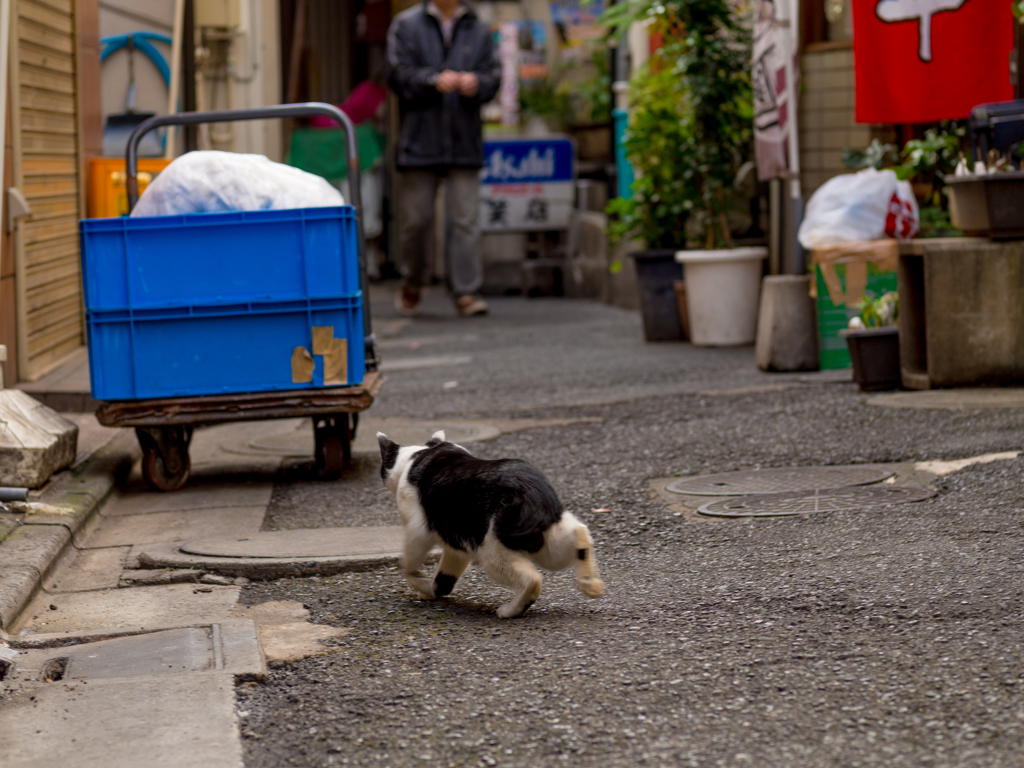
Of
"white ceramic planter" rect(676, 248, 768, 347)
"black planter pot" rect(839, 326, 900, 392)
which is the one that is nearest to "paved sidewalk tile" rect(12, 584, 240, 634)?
"black planter pot" rect(839, 326, 900, 392)

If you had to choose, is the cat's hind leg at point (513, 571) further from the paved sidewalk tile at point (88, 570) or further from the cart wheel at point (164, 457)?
the cart wheel at point (164, 457)

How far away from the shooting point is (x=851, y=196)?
728 centimetres

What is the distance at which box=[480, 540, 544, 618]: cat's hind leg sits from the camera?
3369 millimetres

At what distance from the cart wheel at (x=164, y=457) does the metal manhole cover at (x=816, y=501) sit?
2161 mm

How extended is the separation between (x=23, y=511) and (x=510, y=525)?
210cm

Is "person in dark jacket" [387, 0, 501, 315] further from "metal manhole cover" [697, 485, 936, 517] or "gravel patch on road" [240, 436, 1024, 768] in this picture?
"gravel patch on road" [240, 436, 1024, 768]

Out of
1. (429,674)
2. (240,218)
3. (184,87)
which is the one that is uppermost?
(184,87)

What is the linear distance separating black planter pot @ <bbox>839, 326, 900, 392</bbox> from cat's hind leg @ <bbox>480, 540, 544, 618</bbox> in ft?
12.4

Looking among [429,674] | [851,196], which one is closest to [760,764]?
[429,674]

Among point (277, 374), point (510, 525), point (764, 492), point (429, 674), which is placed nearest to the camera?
point (429, 674)

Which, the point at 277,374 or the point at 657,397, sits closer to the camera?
the point at 277,374

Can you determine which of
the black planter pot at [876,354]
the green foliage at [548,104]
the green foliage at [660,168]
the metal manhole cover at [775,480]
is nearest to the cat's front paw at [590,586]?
the metal manhole cover at [775,480]

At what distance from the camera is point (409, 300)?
1250 centimetres

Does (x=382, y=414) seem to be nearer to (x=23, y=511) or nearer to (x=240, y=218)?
(x=240, y=218)
